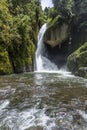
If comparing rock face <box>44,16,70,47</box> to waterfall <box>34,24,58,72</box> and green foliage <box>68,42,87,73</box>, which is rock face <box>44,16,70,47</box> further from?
green foliage <box>68,42,87,73</box>

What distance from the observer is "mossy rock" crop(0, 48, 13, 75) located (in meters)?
19.1

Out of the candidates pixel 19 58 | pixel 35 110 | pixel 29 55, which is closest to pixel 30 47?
pixel 29 55

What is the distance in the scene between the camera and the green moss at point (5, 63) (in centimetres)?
1909

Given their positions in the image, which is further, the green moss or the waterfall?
the waterfall

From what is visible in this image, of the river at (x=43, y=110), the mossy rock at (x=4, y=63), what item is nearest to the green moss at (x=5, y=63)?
the mossy rock at (x=4, y=63)

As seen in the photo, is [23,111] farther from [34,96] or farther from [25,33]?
[25,33]

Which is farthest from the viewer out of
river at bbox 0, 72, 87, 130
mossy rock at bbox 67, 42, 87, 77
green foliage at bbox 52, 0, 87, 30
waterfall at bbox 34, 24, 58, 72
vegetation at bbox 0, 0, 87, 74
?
green foliage at bbox 52, 0, 87, 30

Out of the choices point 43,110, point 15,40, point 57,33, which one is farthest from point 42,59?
point 43,110

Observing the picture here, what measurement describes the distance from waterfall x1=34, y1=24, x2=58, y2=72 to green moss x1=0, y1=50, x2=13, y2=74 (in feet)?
19.9

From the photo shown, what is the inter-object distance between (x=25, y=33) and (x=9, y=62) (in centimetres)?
399

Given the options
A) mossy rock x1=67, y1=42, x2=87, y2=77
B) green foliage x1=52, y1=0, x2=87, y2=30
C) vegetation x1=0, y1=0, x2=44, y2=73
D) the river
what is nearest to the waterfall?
vegetation x1=0, y1=0, x2=44, y2=73

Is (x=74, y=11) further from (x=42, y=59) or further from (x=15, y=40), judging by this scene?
(x=15, y=40)

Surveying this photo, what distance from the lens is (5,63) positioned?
19422 mm

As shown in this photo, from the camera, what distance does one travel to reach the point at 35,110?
295 inches
